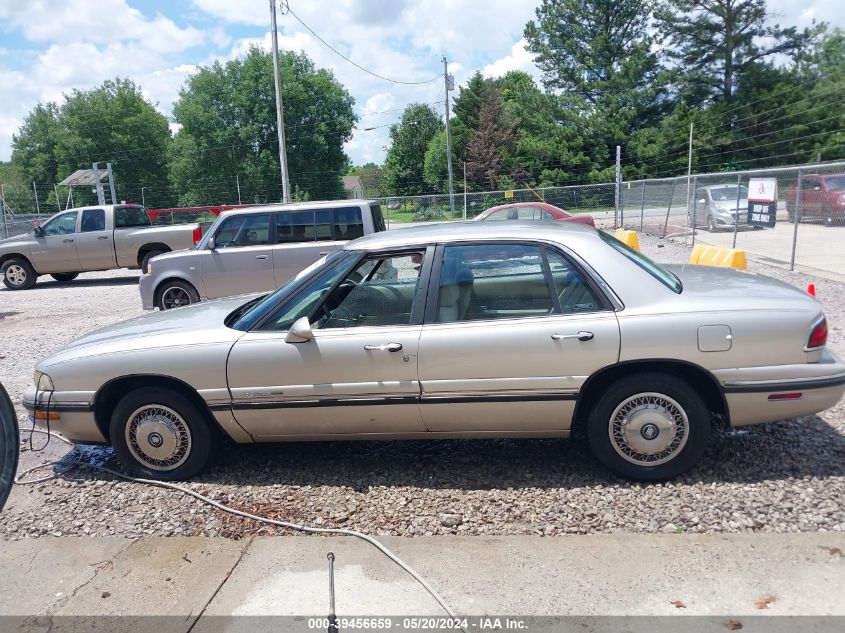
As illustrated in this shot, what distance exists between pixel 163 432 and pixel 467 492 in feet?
6.44

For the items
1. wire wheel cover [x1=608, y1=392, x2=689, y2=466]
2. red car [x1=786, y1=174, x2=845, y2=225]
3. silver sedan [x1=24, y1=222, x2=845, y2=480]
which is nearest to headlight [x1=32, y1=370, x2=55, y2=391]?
silver sedan [x1=24, y1=222, x2=845, y2=480]

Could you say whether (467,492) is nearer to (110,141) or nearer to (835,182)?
(835,182)

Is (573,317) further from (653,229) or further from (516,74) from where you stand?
(516,74)

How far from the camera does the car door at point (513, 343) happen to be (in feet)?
12.4

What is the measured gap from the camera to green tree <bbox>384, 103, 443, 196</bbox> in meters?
67.7

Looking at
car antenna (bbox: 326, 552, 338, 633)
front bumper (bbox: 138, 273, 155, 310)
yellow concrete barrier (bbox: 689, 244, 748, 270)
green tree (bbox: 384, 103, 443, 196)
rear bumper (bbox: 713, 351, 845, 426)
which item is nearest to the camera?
car antenna (bbox: 326, 552, 338, 633)

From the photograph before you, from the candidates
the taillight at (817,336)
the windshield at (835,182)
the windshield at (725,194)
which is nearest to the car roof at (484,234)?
the taillight at (817,336)

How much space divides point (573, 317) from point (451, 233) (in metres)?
0.97

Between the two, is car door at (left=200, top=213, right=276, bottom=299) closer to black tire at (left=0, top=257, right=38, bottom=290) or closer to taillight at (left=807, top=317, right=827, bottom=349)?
taillight at (left=807, top=317, right=827, bottom=349)

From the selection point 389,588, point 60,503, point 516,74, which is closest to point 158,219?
point 60,503

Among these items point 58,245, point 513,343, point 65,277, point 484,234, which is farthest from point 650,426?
point 65,277

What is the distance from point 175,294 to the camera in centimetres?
1008

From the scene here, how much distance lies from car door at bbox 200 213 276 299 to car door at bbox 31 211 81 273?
23.6ft

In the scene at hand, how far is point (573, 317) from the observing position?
12.5ft
